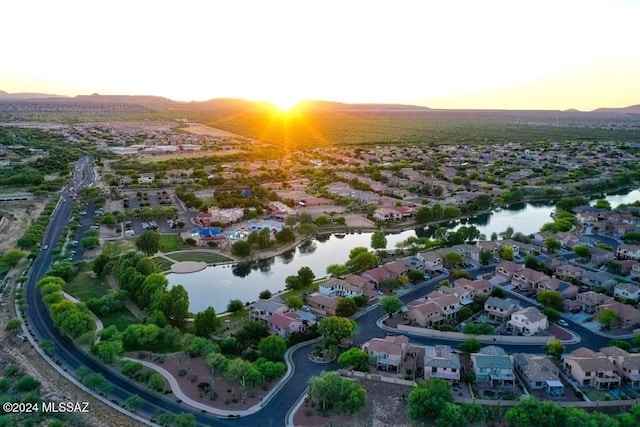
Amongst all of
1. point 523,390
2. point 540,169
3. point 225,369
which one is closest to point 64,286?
point 225,369

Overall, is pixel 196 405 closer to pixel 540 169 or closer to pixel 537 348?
pixel 537 348

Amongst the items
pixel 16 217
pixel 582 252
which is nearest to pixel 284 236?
pixel 582 252

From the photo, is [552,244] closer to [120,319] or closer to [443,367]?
[443,367]

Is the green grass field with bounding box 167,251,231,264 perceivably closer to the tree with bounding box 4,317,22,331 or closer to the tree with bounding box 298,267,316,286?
the tree with bounding box 298,267,316,286

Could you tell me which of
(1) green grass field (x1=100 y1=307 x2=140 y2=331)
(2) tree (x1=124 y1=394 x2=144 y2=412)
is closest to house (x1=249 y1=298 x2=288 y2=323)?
(1) green grass field (x1=100 y1=307 x2=140 y2=331)

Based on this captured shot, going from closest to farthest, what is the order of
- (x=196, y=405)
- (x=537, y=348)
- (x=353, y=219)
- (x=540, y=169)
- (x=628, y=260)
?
1. (x=196, y=405)
2. (x=537, y=348)
3. (x=628, y=260)
4. (x=353, y=219)
5. (x=540, y=169)

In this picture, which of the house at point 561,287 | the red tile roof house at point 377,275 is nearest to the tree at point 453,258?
the red tile roof house at point 377,275
